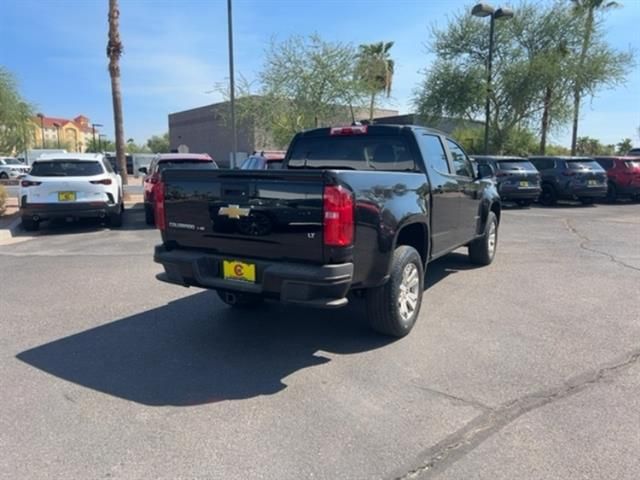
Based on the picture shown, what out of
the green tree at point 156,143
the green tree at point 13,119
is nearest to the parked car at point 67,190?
the green tree at point 13,119

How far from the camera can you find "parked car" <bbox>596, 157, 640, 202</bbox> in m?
17.6

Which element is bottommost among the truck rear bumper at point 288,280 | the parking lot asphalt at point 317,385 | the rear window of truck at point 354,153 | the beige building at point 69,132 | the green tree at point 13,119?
the parking lot asphalt at point 317,385

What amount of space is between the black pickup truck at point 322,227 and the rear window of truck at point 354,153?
1cm

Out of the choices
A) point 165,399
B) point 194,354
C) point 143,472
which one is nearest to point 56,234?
point 194,354

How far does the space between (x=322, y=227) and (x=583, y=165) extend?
1572 cm

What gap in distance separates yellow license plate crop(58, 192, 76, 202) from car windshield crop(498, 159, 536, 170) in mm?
12380

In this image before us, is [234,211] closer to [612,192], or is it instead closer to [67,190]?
[67,190]

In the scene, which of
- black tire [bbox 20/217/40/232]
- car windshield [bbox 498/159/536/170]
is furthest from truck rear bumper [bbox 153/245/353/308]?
car windshield [bbox 498/159/536/170]

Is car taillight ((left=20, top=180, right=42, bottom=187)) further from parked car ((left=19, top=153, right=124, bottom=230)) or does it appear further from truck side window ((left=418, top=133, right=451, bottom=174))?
truck side window ((left=418, top=133, right=451, bottom=174))

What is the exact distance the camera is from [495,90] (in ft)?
83.1

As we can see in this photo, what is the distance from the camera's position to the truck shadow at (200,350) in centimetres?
367

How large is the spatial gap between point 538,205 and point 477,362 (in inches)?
599

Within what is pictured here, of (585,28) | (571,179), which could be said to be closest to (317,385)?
(571,179)

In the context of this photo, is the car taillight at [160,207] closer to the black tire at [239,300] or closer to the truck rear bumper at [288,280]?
the truck rear bumper at [288,280]
